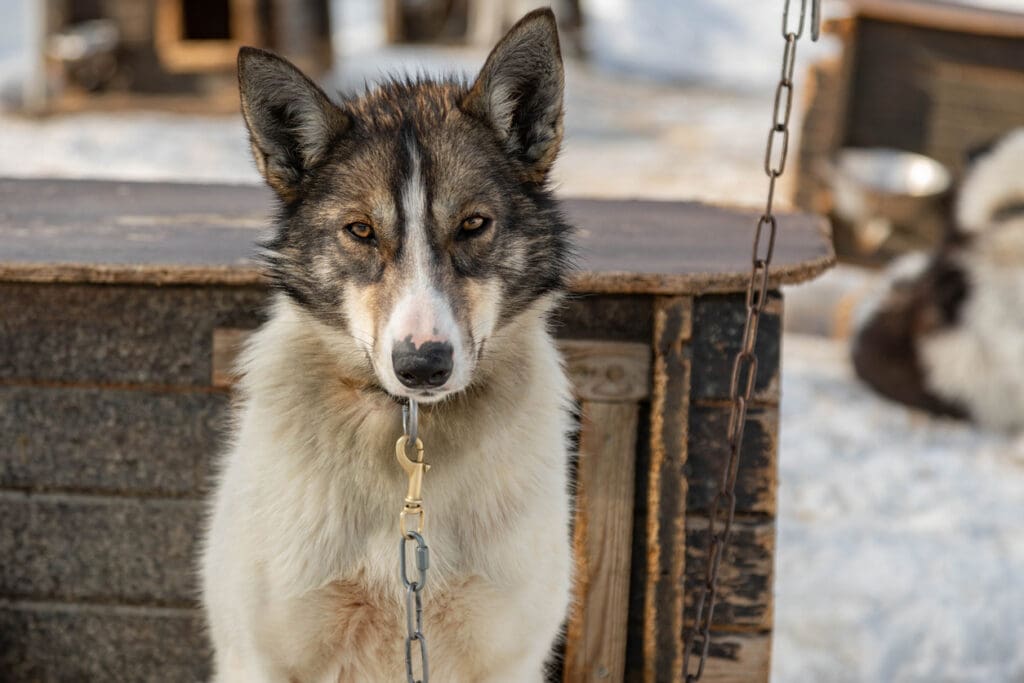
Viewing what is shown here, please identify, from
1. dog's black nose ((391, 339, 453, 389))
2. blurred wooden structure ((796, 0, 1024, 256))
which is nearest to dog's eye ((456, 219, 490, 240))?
dog's black nose ((391, 339, 453, 389))

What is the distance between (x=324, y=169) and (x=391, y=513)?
70 cm

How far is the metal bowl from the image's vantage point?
7824 mm

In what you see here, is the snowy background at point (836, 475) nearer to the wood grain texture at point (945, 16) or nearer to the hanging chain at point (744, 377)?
the hanging chain at point (744, 377)

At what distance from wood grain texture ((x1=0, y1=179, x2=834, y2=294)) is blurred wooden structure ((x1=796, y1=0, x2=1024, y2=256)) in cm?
518

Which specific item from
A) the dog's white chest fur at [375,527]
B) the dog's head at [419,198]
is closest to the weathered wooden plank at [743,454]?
the dog's white chest fur at [375,527]

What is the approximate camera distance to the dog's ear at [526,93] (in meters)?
2.11

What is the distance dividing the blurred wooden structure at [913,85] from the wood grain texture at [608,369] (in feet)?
18.9

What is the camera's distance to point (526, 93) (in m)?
2.24

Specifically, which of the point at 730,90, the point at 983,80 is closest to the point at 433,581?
the point at 983,80

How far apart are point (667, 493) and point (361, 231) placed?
1115 millimetres

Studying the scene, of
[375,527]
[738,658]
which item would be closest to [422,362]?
[375,527]

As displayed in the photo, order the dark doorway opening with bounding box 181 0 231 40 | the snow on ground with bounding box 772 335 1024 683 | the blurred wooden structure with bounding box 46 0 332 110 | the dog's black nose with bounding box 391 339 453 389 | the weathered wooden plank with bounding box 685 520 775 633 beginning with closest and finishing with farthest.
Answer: the dog's black nose with bounding box 391 339 453 389, the weathered wooden plank with bounding box 685 520 775 633, the snow on ground with bounding box 772 335 1024 683, the blurred wooden structure with bounding box 46 0 332 110, the dark doorway opening with bounding box 181 0 231 40

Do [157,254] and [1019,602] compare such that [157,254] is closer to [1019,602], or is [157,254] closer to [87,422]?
[87,422]

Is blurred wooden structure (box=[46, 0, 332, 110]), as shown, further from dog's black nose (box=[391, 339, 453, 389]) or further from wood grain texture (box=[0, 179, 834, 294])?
dog's black nose (box=[391, 339, 453, 389])
